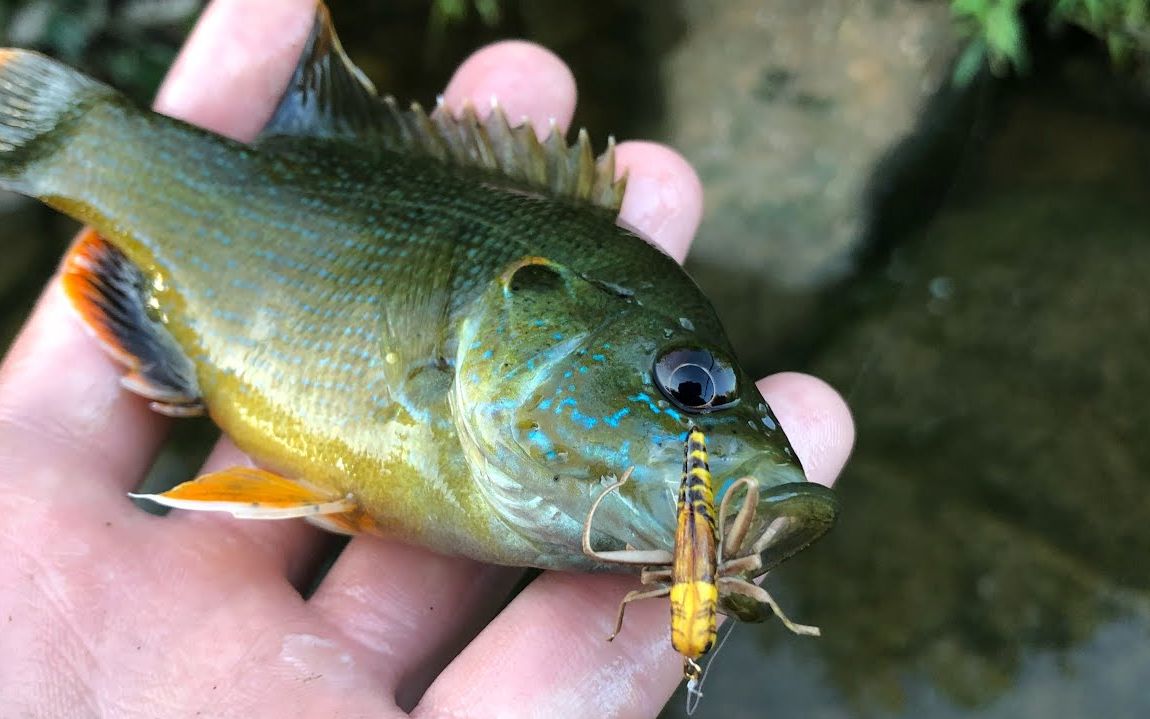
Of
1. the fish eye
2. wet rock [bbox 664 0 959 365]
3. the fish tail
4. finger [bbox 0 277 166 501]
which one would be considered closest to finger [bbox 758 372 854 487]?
the fish eye

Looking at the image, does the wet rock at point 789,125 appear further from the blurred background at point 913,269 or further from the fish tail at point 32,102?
the fish tail at point 32,102

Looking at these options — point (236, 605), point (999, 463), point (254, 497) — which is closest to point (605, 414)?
point (254, 497)

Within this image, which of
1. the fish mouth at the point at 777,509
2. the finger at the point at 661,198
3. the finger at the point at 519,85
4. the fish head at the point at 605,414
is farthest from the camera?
the finger at the point at 519,85

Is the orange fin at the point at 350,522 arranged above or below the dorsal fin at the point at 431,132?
below

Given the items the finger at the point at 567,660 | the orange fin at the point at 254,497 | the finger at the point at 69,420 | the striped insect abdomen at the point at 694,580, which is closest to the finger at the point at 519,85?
the finger at the point at 69,420

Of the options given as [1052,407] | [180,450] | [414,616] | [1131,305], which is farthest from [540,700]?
[1131,305]

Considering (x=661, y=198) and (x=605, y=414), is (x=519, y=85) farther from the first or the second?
(x=605, y=414)
